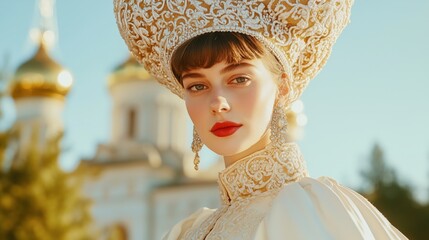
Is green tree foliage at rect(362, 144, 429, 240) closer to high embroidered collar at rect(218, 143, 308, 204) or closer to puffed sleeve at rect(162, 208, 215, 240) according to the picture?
puffed sleeve at rect(162, 208, 215, 240)

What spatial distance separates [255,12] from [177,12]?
244mm

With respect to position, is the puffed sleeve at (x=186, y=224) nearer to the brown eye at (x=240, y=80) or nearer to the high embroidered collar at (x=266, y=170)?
the high embroidered collar at (x=266, y=170)

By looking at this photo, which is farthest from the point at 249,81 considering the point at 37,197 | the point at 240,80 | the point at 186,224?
the point at 37,197

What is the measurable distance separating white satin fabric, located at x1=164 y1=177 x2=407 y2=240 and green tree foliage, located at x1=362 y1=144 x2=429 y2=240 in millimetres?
21617

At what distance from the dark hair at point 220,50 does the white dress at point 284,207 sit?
1.00 ft

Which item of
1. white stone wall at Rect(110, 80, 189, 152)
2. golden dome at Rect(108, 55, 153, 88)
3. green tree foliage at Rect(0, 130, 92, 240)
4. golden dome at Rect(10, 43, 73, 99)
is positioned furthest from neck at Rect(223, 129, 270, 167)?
golden dome at Rect(108, 55, 153, 88)

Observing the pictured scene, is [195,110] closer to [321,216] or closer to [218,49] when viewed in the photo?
[218,49]

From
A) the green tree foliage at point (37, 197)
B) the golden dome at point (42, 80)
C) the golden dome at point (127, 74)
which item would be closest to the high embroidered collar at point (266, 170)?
the green tree foliage at point (37, 197)

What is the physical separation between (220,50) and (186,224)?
2.54 feet

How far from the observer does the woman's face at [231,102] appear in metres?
2.07

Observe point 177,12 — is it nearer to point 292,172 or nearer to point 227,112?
point 227,112

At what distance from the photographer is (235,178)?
2.22 m

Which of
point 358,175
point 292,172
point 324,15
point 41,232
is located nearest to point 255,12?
point 324,15

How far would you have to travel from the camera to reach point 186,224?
8.34ft
